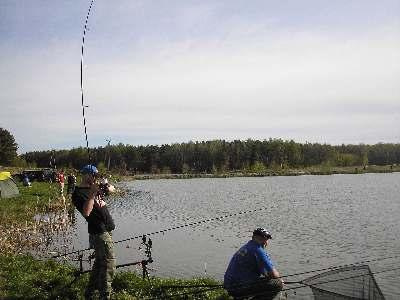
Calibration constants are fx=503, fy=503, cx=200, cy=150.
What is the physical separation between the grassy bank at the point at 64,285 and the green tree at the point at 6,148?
313 ft

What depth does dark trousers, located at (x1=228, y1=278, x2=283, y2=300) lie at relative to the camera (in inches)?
354

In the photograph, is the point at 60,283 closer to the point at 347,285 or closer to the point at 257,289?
the point at 257,289

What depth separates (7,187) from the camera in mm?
38531

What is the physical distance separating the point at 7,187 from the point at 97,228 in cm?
3139

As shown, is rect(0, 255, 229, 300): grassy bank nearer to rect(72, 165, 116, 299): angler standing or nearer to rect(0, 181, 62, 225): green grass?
rect(72, 165, 116, 299): angler standing

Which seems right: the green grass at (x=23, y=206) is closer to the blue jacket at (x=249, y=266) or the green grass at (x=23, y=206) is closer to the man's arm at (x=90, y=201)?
the man's arm at (x=90, y=201)

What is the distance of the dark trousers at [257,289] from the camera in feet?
29.5

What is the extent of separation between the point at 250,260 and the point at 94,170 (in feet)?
11.2

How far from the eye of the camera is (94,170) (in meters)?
9.70

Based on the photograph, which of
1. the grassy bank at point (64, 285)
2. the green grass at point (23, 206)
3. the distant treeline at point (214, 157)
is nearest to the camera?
the grassy bank at point (64, 285)

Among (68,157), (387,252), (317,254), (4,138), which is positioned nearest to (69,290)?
Result: (317,254)

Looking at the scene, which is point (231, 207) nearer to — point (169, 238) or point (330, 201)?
point (330, 201)

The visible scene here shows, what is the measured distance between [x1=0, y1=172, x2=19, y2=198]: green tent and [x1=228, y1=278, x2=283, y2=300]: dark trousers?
31065 mm

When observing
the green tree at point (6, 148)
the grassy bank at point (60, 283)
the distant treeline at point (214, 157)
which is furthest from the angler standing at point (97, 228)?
the distant treeline at point (214, 157)
